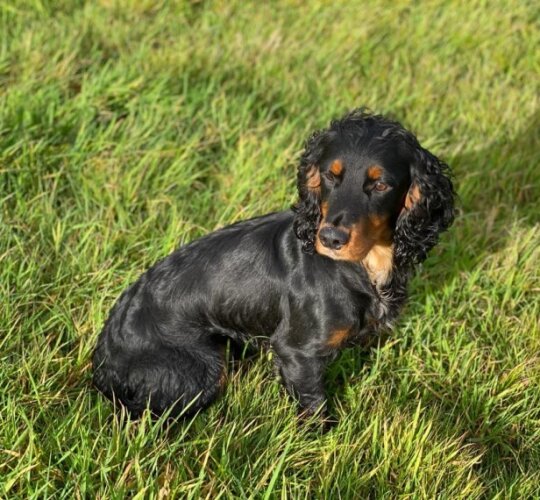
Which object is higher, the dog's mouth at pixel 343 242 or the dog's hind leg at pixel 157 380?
the dog's mouth at pixel 343 242

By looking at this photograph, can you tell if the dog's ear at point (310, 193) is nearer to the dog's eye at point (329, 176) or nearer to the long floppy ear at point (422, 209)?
the dog's eye at point (329, 176)

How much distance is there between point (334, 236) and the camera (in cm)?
285

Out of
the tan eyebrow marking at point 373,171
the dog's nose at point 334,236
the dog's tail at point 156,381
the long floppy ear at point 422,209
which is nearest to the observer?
the dog's nose at point 334,236

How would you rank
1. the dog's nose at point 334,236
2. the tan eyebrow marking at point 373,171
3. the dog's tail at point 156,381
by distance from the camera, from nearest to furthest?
the dog's nose at point 334,236 < the tan eyebrow marking at point 373,171 < the dog's tail at point 156,381

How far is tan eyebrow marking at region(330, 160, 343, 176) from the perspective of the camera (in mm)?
3006

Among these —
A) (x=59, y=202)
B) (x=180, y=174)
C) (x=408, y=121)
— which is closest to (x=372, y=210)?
(x=180, y=174)

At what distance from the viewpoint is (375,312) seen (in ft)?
10.8

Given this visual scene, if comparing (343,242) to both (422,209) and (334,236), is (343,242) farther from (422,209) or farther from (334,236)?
(422,209)

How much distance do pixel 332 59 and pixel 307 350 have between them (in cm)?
345

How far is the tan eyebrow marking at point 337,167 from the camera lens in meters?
3.01

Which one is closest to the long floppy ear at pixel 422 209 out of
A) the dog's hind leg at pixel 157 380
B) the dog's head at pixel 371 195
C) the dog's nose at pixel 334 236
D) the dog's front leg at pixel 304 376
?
the dog's head at pixel 371 195

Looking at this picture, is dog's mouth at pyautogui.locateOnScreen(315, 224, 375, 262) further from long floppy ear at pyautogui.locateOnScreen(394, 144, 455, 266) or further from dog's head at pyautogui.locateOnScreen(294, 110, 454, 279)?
long floppy ear at pyautogui.locateOnScreen(394, 144, 455, 266)

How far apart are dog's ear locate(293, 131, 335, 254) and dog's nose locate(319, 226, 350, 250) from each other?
0.26 meters

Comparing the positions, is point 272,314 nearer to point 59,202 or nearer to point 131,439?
point 131,439
